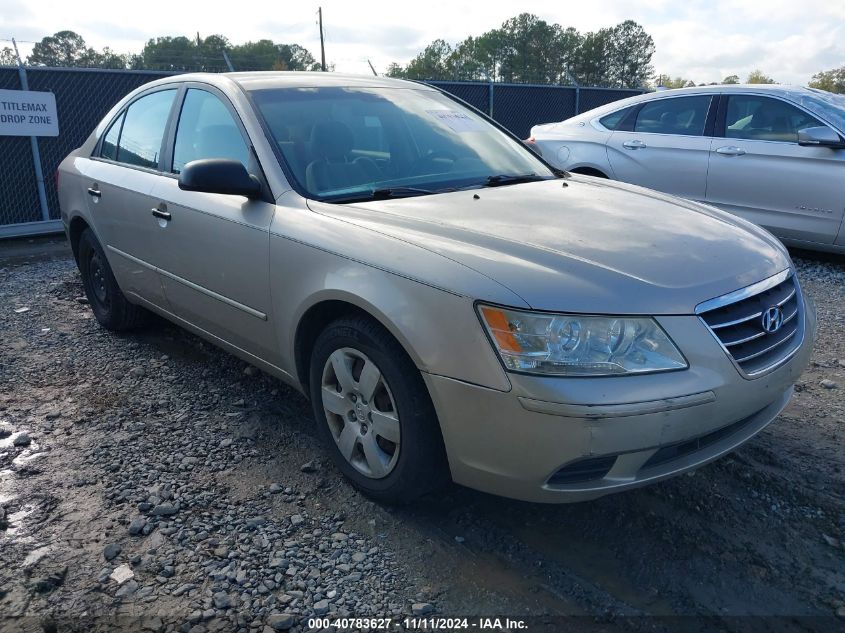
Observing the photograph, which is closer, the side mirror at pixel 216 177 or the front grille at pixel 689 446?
the front grille at pixel 689 446

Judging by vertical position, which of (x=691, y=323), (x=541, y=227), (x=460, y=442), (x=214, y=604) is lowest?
(x=214, y=604)

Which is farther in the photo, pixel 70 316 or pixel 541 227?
pixel 70 316

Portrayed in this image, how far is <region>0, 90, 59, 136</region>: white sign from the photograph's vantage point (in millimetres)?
9016

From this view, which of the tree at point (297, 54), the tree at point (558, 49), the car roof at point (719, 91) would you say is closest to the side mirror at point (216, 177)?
the car roof at point (719, 91)

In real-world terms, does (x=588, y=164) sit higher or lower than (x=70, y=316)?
higher

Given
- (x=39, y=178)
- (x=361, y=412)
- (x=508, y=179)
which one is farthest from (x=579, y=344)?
(x=39, y=178)

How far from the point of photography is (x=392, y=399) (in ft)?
8.80

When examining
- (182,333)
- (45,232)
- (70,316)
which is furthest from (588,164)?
(45,232)

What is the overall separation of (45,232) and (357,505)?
26.6ft

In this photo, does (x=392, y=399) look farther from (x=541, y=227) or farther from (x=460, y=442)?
(x=541, y=227)

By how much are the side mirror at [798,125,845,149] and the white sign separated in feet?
27.9

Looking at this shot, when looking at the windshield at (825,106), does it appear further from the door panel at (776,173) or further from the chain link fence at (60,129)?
the chain link fence at (60,129)

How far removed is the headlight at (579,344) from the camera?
2295 mm

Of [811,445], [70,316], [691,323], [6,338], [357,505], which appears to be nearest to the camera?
[691,323]
